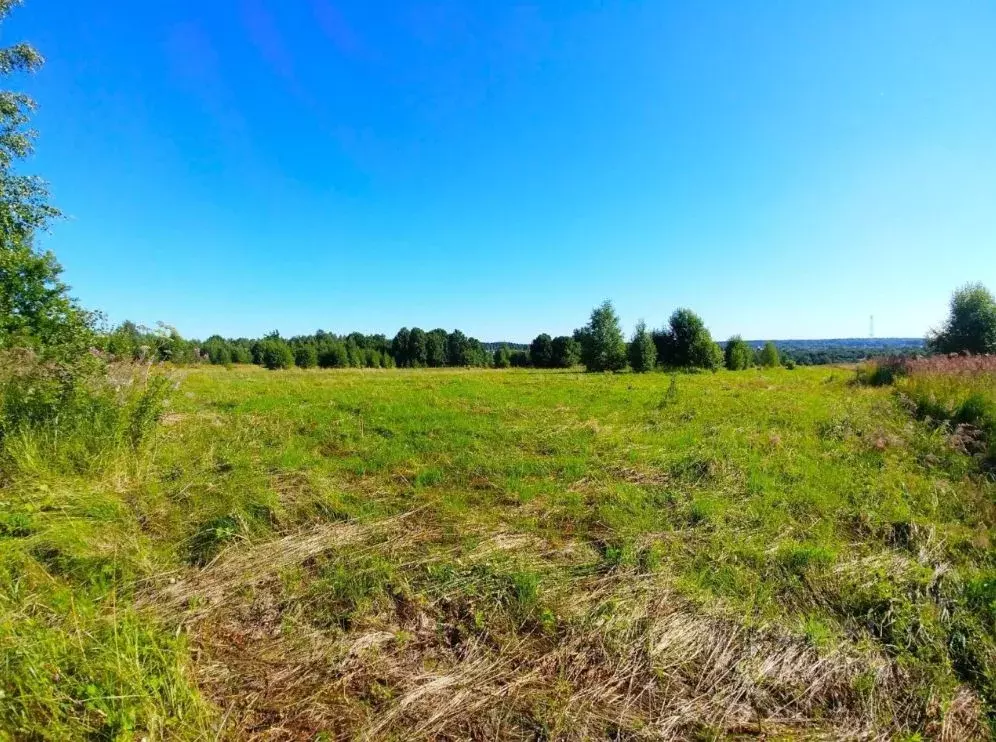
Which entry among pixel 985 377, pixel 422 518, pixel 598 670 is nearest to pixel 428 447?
pixel 422 518

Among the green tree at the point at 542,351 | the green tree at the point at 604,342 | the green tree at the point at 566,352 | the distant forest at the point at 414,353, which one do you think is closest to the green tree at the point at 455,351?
the distant forest at the point at 414,353

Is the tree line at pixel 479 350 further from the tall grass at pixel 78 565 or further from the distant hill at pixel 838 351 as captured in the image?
the distant hill at pixel 838 351

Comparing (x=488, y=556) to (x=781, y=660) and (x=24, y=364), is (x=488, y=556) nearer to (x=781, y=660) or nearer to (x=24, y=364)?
(x=781, y=660)

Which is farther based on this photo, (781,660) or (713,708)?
(781,660)

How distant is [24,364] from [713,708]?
8.02m

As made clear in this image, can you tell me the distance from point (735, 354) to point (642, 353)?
36.5ft

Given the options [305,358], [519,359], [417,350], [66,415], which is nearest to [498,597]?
[66,415]

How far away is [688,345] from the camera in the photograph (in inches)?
1441

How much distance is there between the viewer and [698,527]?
444cm

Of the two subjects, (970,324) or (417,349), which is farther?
(417,349)

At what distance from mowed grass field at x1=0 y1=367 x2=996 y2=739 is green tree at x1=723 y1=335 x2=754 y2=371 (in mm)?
37333

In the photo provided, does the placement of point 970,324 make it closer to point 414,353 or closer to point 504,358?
point 504,358

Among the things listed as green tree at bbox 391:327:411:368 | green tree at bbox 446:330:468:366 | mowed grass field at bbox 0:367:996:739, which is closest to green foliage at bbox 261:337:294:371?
green tree at bbox 391:327:411:368

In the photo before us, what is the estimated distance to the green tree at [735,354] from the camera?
4038 cm
